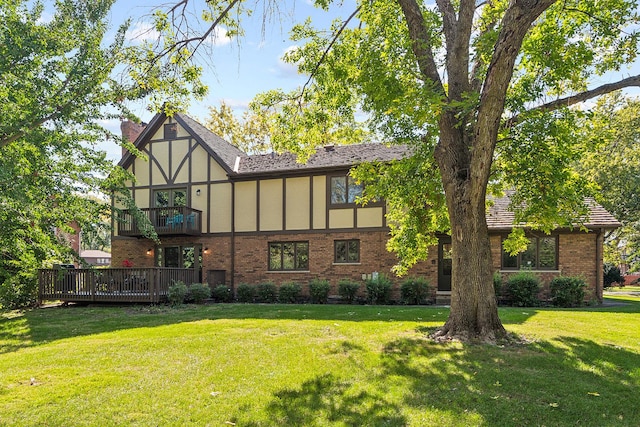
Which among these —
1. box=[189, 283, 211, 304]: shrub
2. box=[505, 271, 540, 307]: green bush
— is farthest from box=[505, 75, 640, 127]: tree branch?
box=[189, 283, 211, 304]: shrub

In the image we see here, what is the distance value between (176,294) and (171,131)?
8366 millimetres

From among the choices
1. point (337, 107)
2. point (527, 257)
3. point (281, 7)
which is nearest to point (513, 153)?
point (337, 107)

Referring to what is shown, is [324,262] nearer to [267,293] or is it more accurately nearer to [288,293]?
[288,293]

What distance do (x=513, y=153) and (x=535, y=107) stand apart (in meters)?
0.96

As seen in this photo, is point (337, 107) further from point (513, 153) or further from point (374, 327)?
point (374, 327)

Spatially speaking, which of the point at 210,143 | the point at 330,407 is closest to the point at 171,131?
the point at 210,143

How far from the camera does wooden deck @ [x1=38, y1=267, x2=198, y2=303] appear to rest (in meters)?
15.8

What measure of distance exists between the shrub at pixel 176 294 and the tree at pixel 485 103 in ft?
30.7

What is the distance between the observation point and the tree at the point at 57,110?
8391 mm

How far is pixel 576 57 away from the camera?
8.36 m

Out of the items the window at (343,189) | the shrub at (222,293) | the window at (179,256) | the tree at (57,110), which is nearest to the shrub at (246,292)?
the shrub at (222,293)

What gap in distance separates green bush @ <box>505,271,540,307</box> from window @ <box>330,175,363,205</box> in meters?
6.70

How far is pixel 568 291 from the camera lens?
15.1m

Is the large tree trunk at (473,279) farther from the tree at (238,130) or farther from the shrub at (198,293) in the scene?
the tree at (238,130)
